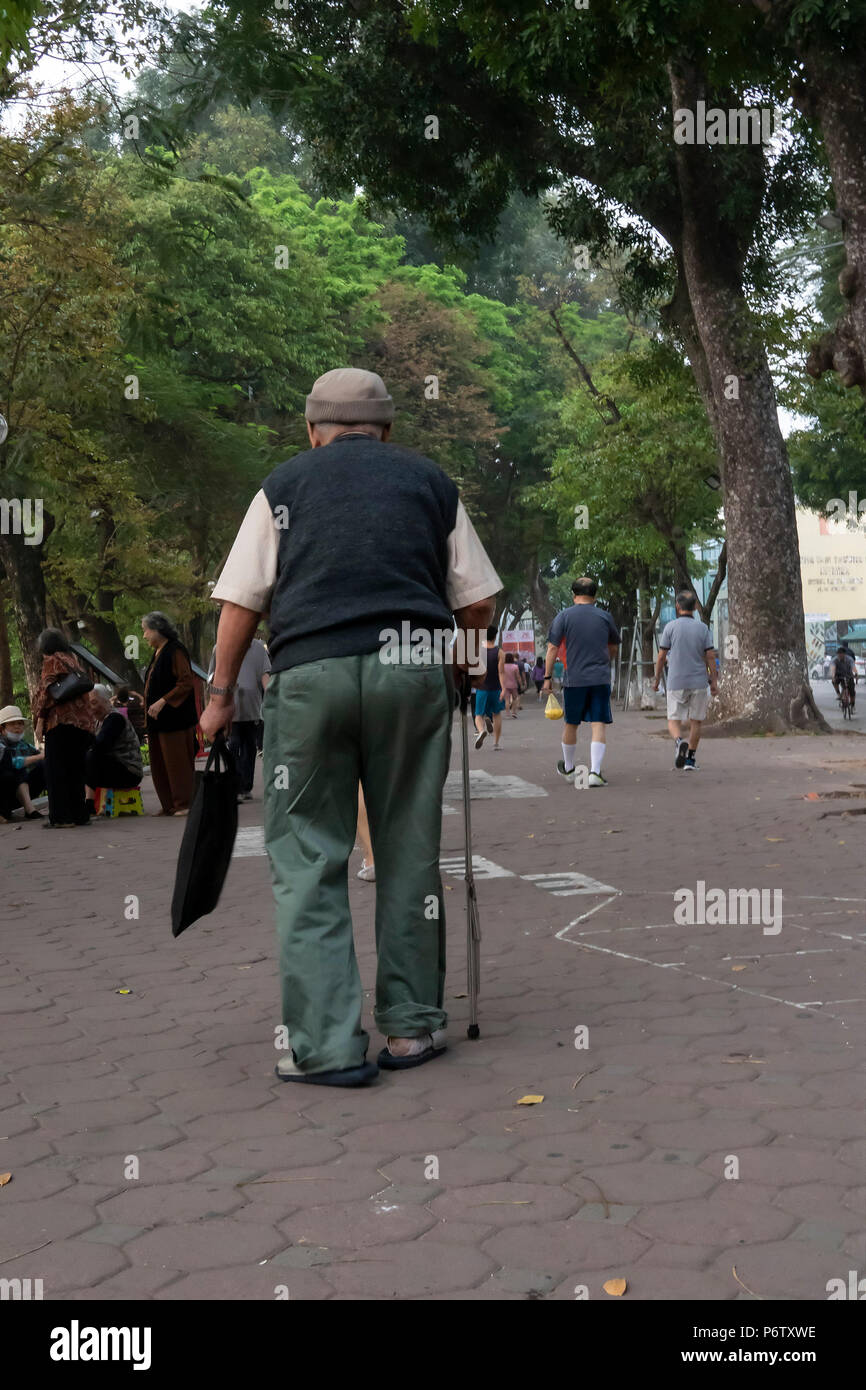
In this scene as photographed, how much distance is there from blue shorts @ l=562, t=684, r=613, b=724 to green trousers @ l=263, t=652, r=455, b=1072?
10367 mm

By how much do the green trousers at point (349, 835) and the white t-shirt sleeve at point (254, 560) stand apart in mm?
275

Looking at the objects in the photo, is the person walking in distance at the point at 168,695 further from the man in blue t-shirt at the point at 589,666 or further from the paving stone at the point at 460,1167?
the paving stone at the point at 460,1167

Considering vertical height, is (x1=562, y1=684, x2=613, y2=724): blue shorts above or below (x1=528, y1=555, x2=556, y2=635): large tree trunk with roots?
Answer: below

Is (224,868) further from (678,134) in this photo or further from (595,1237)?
(678,134)

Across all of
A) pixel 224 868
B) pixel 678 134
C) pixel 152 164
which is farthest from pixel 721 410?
pixel 224 868

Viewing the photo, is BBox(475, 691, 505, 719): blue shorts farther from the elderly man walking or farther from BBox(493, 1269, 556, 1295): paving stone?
BBox(493, 1269, 556, 1295): paving stone

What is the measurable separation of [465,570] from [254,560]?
2.24 feet

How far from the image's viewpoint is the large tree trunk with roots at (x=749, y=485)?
838 inches

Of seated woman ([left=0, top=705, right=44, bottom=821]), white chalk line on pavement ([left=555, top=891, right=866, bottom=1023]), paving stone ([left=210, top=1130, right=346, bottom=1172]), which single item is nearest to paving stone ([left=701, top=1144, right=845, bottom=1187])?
paving stone ([left=210, top=1130, right=346, bottom=1172])

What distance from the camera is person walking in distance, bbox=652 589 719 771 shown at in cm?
1661

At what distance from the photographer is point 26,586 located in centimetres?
2333

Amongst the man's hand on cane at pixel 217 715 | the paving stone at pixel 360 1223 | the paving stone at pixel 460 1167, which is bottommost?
the paving stone at pixel 360 1223

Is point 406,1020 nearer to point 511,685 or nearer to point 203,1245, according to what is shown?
point 203,1245

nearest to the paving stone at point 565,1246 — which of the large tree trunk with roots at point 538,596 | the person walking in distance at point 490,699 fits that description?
the person walking in distance at point 490,699
